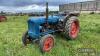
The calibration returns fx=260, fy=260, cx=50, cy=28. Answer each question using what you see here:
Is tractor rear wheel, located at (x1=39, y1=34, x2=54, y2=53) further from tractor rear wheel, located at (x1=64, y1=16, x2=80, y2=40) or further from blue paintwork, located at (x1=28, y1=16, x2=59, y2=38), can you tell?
tractor rear wheel, located at (x1=64, y1=16, x2=80, y2=40)

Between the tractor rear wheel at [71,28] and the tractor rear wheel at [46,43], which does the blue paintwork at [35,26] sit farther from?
the tractor rear wheel at [71,28]

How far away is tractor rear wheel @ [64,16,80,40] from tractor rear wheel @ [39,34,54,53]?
148 cm

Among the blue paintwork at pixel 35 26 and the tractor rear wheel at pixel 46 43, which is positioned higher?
the blue paintwork at pixel 35 26

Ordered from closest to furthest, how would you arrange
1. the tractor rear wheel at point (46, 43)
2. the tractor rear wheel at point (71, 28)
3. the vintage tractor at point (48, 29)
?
the tractor rear wheel at point (46, 43)
the vintage tractor at point (48, 29)
the tractor rear wheel at point (71, 28)

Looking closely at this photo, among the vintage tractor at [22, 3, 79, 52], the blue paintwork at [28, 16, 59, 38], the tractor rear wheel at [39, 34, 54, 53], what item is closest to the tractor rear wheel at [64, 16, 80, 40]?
the vintage tractor at [22, 3, 79, 52]

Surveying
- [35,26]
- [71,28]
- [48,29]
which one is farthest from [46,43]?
[71,28]

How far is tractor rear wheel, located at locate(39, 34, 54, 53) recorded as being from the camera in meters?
9.47

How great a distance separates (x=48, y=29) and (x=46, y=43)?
120 cm

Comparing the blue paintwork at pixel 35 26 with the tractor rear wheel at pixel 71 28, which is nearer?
the blue paintwork at pixel 35 26

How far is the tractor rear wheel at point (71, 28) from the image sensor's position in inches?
439

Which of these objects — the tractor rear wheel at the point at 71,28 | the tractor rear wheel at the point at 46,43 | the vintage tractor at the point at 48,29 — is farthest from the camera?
the tractor rear wheel at the point at 71,28

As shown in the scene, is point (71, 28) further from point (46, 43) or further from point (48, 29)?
point (46, 43)

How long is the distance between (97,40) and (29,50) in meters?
3.65

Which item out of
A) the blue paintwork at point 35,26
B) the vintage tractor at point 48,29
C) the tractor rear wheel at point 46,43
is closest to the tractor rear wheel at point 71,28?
the vintage tractor at point 48,29
